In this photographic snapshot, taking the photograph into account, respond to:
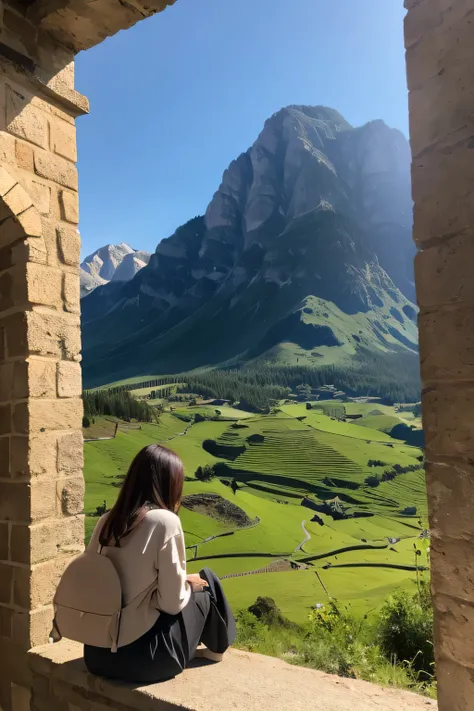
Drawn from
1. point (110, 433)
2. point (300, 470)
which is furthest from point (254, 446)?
point (110, 433)

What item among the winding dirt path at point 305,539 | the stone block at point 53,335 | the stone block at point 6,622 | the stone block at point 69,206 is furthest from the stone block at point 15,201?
the winding dirt path at point 305,539

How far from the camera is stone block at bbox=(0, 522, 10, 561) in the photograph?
2.54 metres

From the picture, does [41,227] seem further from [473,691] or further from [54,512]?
[473,691]

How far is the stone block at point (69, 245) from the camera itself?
2771 millimetres

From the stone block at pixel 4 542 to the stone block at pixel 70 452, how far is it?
1.32 feet

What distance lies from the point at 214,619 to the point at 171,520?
0.58m

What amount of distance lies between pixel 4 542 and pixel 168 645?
3.99ft

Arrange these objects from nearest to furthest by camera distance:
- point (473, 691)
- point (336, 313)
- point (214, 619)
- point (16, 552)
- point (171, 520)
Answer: point (473, 691), point (171, 520), point (214, 619), point (16, 552), point (336, 313)

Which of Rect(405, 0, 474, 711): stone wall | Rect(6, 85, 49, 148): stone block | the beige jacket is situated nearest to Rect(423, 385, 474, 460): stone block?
Rect(405, 0, 474, 711): stone wall

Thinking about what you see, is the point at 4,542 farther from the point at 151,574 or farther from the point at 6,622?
the point at 151,574

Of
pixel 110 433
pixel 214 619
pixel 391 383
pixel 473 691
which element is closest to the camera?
pixel 473 691

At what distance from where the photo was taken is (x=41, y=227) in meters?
2.65

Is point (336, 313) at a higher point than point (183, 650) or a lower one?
higher

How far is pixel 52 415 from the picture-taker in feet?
8.60
